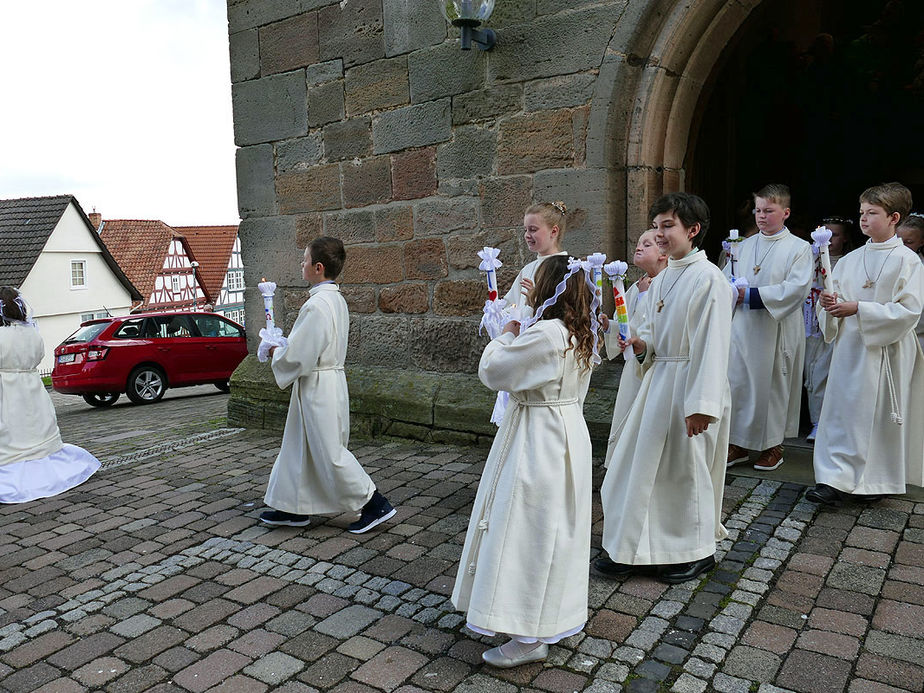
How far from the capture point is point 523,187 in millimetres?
5691

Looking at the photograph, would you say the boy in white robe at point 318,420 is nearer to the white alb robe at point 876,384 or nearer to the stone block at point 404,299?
the stone block at point 404,299

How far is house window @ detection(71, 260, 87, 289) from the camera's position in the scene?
111 ft

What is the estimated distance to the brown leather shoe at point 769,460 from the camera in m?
4.95

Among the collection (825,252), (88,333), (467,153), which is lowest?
(88,333)

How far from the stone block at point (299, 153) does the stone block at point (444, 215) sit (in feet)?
4.07

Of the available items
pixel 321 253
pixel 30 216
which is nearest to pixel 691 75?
pixel 321 253

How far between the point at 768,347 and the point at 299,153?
4322 mm

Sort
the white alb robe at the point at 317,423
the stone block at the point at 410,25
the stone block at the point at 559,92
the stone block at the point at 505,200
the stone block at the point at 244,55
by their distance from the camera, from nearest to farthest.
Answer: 1. the white alb robe at the point at 317,423
2. the stone block at the point at 559,92
3. the stone block at the point at 505,200
4. the stone block at the point at 410,25
5. the stone block at the point at 244,55

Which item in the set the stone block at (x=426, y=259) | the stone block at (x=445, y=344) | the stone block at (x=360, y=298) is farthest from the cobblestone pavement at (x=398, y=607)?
the stone block at (x=360, y=298)

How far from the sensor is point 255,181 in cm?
732

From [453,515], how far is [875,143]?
614 cm

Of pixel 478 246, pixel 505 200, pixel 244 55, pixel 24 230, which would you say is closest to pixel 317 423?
pixel 478 246

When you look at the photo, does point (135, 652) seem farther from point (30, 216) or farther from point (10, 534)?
point (30, 216)

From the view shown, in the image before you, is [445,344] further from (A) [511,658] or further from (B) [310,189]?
(A) [511,658]
